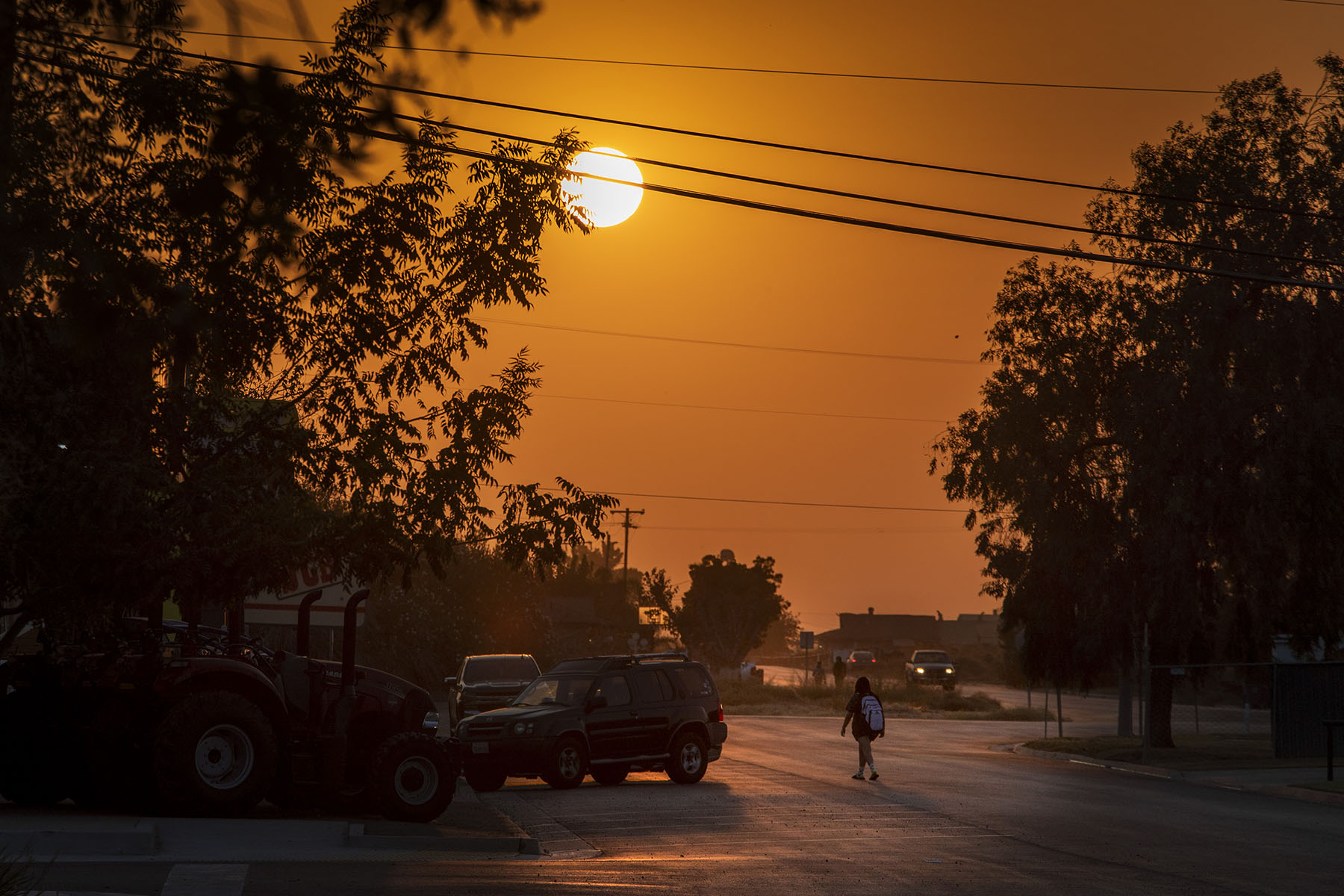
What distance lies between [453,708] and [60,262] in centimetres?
2358

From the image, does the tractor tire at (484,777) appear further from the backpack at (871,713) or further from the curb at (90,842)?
the curb at (90,842)

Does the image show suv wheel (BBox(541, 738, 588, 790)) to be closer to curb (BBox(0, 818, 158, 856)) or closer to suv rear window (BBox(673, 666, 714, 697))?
suv rear window (BBox(673, 666, 714, 697))

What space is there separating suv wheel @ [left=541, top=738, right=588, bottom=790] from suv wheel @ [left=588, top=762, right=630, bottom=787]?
521 mm

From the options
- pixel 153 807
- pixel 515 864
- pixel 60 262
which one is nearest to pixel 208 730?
pixel 153 807

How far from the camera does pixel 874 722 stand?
2155cm

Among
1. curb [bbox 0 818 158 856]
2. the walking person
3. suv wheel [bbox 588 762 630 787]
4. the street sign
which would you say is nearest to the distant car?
the street sign

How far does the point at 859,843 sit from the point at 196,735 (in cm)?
675

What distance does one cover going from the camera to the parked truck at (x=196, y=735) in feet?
43.2

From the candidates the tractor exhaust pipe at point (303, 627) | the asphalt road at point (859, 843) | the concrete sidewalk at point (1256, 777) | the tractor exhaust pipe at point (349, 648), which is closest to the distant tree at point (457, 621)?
the concrete sidewalk at point (1256, 777)

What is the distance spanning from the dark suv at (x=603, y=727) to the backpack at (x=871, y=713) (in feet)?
7.77

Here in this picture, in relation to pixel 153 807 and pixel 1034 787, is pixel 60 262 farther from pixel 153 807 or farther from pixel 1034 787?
pixel 1034 787

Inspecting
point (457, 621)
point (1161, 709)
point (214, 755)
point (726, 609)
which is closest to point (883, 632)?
point (726, 609)

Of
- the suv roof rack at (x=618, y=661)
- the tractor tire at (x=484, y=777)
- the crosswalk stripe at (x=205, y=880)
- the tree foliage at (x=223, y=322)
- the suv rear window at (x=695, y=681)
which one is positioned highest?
the tree foliage at (x=223, y=322)

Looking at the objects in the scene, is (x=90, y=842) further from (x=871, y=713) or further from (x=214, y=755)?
(x=871, y=713)
